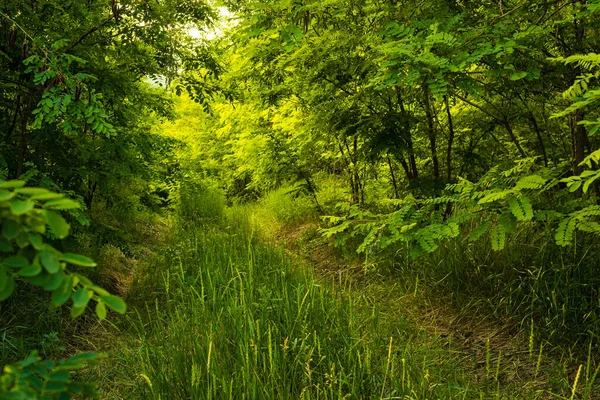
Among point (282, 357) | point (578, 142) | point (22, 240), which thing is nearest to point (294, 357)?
point (282, 357)

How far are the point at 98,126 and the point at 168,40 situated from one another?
72.5 inches

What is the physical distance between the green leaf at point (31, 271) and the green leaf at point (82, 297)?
0.22 feet

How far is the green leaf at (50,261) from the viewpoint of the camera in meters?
0.62

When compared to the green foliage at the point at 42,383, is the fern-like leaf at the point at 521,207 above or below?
below

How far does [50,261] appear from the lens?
2.07 ft

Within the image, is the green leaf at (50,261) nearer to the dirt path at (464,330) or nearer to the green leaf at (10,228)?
the green leaf at (10,228)

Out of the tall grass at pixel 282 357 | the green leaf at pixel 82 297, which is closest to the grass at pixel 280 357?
the tall grass at pixel 282 357

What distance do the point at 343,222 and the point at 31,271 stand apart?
Result: 125 inches

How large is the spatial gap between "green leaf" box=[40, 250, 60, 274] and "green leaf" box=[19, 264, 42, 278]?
0.01 metres

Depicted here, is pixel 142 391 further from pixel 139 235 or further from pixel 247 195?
pixel 247 195

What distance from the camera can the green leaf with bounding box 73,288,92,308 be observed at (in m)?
0.62

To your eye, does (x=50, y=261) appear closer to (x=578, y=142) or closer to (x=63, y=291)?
(x=63, y=291)

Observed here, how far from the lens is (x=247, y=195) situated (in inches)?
441

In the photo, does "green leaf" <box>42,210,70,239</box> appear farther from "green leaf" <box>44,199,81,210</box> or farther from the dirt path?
the dirt path
